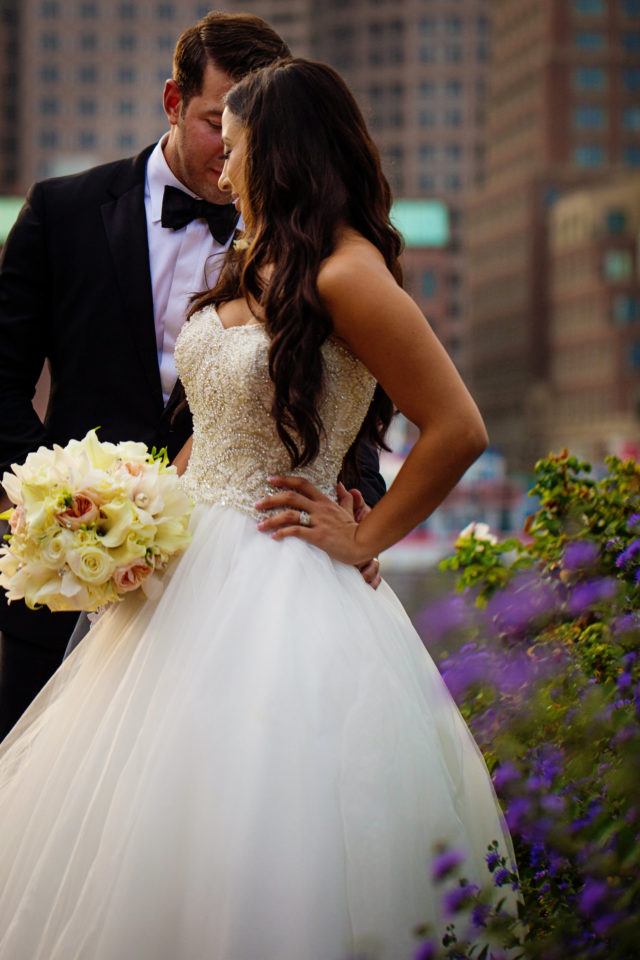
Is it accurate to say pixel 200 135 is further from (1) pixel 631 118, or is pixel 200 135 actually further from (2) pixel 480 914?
(1) pixel 631 118

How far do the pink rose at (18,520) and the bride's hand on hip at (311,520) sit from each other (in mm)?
454

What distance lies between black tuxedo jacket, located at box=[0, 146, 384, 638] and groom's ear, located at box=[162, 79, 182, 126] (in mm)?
398

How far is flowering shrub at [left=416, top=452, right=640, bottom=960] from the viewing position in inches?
71.8

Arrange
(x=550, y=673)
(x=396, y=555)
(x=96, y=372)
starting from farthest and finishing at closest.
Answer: (x=396, y=555), (x=96, y=372), (x=550, y=673)

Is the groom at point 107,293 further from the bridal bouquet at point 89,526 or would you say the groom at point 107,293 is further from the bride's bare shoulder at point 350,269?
the bride's bare shoulder at point 350,269

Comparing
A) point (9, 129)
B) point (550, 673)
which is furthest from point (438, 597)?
point (9, 129)

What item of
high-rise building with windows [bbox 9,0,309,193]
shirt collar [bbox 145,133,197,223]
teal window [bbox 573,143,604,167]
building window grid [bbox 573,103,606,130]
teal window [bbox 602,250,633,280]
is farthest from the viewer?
high-rise building with windows [bbox 9,0,309,193]

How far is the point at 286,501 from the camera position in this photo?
2.41 m

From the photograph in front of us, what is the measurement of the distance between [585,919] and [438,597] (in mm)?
1940

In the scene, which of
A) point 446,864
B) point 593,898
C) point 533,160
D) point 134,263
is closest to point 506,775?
point 446,864

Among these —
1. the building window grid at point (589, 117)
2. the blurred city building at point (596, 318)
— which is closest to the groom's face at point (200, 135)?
the blurred city building at point (596, 318)

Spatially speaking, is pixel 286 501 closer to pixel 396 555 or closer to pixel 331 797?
pixel 331 797

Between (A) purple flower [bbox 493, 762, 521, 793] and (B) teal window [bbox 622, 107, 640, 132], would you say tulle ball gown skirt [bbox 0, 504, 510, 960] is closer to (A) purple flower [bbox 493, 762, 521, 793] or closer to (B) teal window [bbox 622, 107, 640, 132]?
(A) purple flower [bbox 493, 762, 521, 793]

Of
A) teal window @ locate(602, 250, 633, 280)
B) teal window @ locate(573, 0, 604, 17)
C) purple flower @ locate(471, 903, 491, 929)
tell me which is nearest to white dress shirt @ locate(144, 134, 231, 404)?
purple flower @ locate(471, 903, 491, 929)
